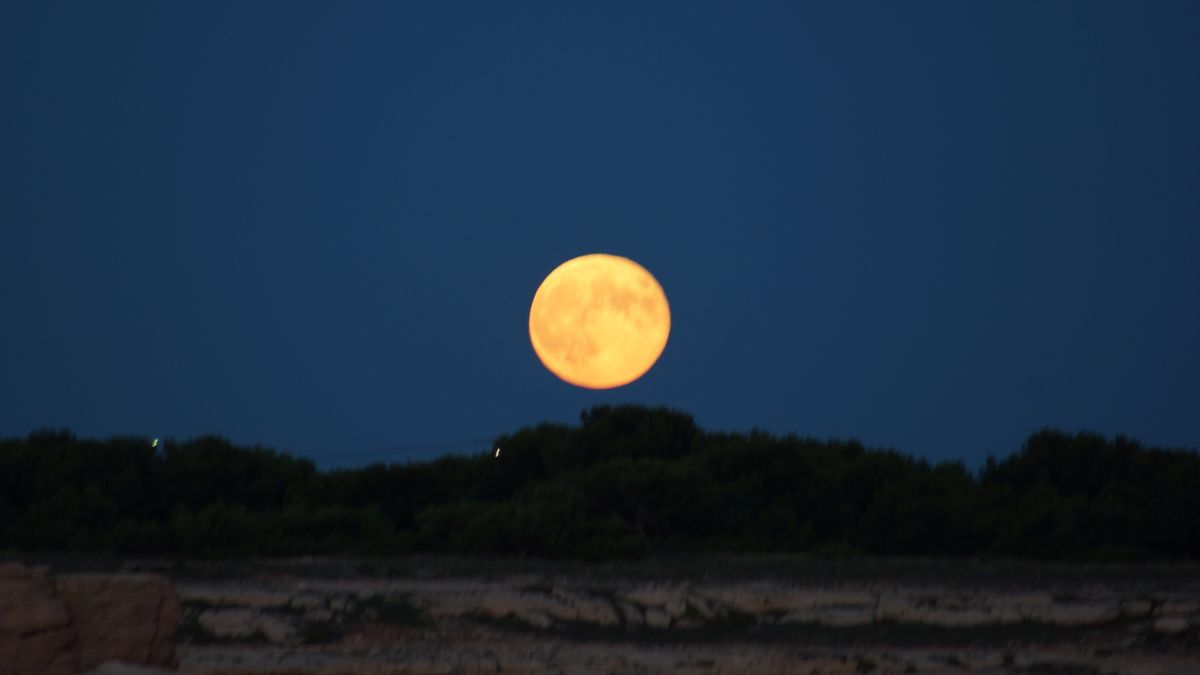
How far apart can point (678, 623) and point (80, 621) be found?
593cm

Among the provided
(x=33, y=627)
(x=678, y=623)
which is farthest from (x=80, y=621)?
(x=678, y=623)

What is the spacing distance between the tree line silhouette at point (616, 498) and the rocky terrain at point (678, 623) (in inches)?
136

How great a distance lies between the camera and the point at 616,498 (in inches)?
812

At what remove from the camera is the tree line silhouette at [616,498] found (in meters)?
18.7

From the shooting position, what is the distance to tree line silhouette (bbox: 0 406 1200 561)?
18734mm

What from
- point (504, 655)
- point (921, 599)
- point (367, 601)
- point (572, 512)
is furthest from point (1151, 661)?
point (572, 512)

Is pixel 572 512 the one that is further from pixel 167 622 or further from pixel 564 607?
pixel 167 622

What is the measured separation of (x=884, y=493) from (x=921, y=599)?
843 cm

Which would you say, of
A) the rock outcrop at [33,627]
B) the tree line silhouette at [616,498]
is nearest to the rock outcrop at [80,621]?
the rock outcrop at [33,627]

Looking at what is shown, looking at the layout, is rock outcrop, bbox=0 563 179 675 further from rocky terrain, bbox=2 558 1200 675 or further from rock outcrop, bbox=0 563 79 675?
rocky terrain, bbox=2 558 1200 675

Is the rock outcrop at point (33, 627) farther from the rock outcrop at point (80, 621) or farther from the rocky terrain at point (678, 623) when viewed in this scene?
the rocky terrain at point (678, 623)

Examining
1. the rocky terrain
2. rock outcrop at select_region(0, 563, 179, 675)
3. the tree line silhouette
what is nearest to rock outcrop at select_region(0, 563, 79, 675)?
rock outcrop at select_region(0, 563, 179, 675)

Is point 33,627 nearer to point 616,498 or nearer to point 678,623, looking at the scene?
point 678,623

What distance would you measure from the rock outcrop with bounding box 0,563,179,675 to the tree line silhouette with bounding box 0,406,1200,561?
9553mm
